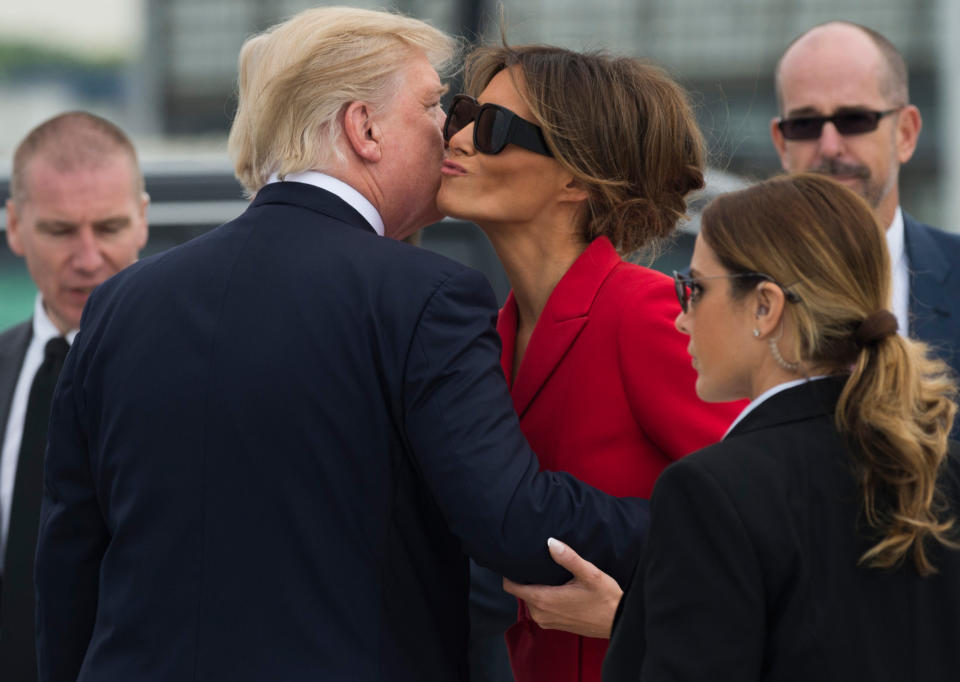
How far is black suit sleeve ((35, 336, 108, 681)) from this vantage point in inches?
80.3

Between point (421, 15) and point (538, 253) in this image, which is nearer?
point (538, 253)

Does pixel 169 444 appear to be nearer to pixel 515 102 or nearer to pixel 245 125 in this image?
pixel 245 125

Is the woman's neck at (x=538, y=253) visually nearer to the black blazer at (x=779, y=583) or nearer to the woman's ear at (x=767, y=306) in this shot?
the woman's ear at (x=767, y=306)

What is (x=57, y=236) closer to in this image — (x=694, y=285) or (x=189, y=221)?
(x=189, y=221)

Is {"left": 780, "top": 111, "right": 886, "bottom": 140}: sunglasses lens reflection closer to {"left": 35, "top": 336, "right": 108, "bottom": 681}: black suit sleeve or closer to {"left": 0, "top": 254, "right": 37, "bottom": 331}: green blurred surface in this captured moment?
{"left": 35, "top": 336, "right": 108, "bottom": 681}: black suit sleeve

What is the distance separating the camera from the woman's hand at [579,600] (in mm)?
1902

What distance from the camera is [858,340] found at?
5.33 ft

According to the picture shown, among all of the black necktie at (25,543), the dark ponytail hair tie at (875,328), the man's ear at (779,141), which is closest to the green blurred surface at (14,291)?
the black necktie at (25,543)

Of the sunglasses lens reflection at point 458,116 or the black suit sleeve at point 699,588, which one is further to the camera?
the sunglasses lens reflection at point 458,116

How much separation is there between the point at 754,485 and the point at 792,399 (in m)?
0.17

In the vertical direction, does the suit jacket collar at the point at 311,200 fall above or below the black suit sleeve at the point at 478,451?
above

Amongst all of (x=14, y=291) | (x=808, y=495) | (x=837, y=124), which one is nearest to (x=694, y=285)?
(x=808, y=495)

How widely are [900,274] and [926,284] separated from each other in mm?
96

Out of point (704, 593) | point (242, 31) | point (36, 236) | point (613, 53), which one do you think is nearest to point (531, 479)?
point (704, 593)
